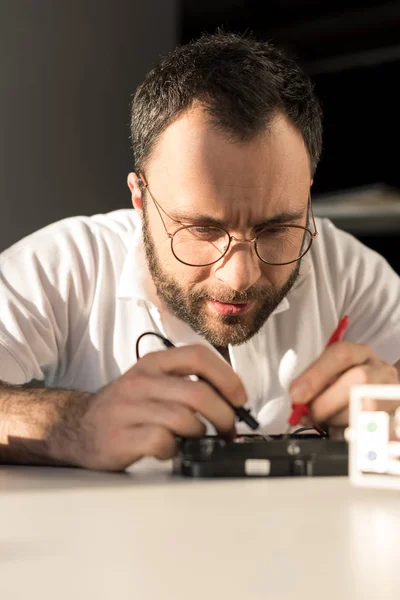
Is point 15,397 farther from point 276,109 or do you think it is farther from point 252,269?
point 276,109

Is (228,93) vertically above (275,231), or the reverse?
(228,93)

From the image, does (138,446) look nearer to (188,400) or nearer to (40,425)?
(188,400)

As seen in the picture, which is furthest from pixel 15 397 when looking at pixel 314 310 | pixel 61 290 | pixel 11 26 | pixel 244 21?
pixel 244 21

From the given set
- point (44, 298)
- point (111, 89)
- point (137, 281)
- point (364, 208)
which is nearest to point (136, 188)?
point (137, 281)

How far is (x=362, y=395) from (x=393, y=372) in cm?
32

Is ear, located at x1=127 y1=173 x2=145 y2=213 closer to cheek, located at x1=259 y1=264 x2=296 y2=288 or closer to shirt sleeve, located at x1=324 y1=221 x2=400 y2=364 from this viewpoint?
cheek, located at x1=259 y1=264 x2=296 y2=288

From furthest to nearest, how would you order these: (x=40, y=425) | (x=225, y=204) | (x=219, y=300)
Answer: (x=219, y=300) → (x=225, y=204) → (x=40, y=425)

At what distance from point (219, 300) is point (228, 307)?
2 cm

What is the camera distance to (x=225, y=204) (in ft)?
4.61

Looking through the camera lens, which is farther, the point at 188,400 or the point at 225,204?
the point at 225,204

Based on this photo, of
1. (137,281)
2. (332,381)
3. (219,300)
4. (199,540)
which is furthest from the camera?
(137,281)

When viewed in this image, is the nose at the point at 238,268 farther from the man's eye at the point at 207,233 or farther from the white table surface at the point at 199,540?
the white table surface at the point at 199,540

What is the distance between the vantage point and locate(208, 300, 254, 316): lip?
1510 millimetres

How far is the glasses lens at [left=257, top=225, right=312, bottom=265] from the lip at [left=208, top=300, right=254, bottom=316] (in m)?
0.10
